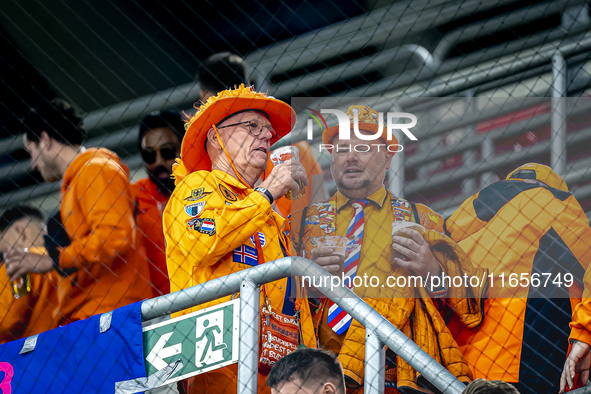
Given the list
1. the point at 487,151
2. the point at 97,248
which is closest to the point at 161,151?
the point at 97,248

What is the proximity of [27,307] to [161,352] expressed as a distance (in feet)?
3.63

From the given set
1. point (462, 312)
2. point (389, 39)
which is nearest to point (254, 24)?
point (389, 39)

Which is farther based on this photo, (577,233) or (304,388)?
(577,233)

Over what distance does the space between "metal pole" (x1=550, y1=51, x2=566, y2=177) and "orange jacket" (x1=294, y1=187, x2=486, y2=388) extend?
23.6 inches

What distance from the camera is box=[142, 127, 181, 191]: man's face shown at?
3.53 m

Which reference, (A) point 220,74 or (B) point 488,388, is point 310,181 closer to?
(A) point 220,74

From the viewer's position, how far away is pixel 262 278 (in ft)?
7.81

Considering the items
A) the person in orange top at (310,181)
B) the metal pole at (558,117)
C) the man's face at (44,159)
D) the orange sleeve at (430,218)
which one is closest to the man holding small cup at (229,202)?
the person in orange top at (310,181)

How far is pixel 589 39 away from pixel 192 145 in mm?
1887

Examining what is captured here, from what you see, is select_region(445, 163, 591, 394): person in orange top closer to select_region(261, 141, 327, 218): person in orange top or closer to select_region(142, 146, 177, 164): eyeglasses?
select_region(261, 141, 327, 218): person in orange top

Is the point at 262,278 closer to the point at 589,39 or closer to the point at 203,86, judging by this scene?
the point at 203,86

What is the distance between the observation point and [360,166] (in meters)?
3.14

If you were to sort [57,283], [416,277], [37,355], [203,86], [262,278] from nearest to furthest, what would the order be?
[262,278] < [37,355] < [416,277] < [57,283] < [203,86]

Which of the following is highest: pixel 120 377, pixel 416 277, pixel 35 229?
pixel 35 229
